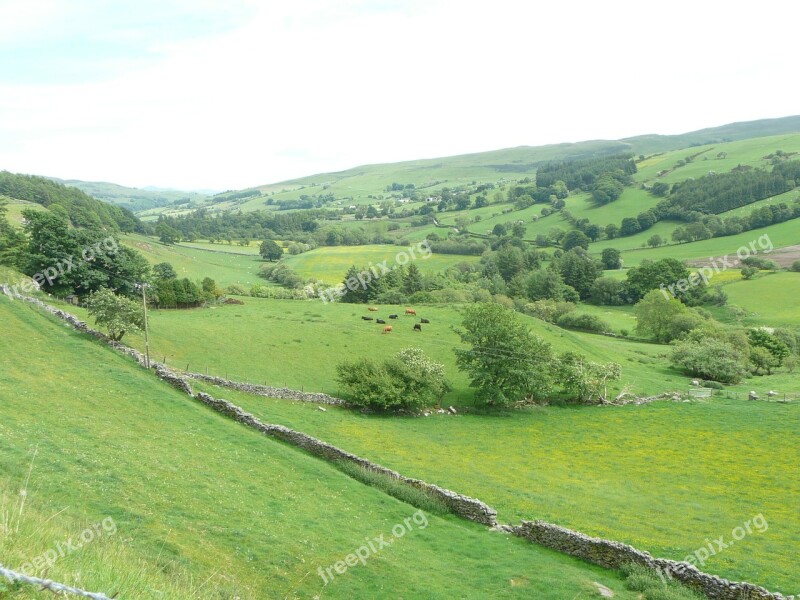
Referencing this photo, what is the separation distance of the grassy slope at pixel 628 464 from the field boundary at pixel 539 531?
203 cm

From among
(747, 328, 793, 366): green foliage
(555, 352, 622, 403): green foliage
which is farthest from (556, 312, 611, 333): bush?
(555, 352, 622, 403): green foliage

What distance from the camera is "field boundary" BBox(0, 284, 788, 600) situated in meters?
18.5

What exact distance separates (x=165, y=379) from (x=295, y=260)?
111223 millimetres

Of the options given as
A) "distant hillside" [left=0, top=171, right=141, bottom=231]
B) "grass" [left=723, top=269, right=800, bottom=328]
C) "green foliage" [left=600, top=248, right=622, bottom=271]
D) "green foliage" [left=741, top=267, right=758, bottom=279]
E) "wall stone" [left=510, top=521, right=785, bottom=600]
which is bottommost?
"grass" [left=723, top=269, right=800, bottom=328]

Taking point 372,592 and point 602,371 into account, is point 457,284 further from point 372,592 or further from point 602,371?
point 372,592

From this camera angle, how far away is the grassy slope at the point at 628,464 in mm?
24000

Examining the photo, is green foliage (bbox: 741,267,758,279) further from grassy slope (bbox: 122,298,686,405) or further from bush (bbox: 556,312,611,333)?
grassy slope (bbox: 122,298,686,405)

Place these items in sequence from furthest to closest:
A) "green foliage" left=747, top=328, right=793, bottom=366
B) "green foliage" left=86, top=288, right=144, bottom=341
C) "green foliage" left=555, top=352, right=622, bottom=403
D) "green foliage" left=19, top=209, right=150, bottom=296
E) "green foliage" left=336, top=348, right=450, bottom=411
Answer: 1. "green foliage" left=747, top=328, right=793, bottom=366
2. "green foliage" left=19, top=209, right=150, bottom=296
3. "green foliage" left=555, top=352, right=622, bottom=403
4. "green foliage" left=336, top=348, right=450, bottom=411
5. "green foliage" left=86, top=288, right=144, bottom=341

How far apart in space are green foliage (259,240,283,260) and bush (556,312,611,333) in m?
86.6

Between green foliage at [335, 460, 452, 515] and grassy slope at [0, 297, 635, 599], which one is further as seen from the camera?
green foliage at [335, 460, 452, 515]

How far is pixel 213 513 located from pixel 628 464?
27.3 m

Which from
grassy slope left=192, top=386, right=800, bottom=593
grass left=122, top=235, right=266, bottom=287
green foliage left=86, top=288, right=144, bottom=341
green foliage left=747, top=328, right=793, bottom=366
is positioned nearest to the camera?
grassy slope left=192, top=386, right=800, bottom=593

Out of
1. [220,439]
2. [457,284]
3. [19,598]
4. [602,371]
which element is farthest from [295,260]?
[19,598]

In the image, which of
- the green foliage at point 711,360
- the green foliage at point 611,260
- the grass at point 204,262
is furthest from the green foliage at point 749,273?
the grass at point 204,262
